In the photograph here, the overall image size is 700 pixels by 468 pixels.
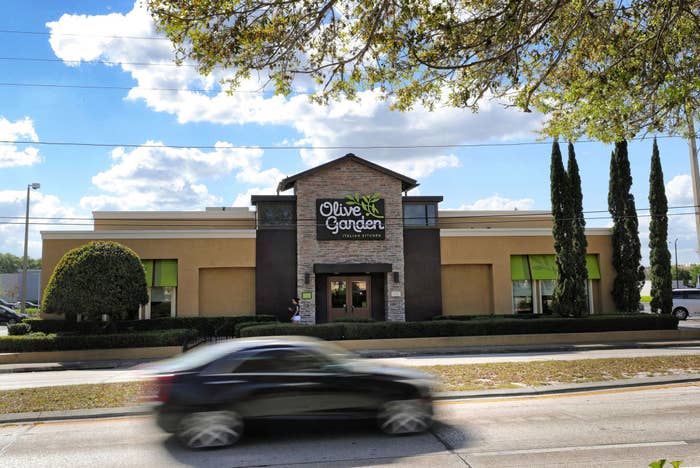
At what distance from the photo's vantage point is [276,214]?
84.4 ft

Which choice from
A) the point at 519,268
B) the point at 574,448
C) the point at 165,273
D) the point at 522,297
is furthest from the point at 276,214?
the point at 574,448

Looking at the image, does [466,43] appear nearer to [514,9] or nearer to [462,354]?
[514,9]

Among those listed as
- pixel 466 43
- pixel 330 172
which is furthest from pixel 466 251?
pixel 466 43

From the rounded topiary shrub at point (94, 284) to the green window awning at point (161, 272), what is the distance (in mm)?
3867

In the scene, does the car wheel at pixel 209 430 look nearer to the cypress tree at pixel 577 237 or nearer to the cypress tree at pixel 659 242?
the cypress tree at pixel 577 237

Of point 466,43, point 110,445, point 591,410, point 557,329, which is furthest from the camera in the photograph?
point 557,329

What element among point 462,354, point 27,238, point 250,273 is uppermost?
point 27,238

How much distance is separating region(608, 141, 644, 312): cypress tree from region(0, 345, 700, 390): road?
6780 millimetres

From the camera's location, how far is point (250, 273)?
84.0 ft

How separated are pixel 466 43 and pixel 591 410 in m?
6.87

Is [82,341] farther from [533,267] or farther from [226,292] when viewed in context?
[533,267]

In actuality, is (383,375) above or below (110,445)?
above

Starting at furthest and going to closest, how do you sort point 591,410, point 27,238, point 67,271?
point 27,238, point 67,271, point 591,410

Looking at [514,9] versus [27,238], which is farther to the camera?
[27,238]
